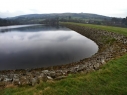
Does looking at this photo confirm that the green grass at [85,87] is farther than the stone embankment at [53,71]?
No

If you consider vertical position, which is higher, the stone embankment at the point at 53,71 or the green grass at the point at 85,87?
the green grass at the point at 85,87

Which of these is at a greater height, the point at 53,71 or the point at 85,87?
the point at 85,87

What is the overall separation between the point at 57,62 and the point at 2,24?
175 meters

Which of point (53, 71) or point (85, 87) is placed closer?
point (85, 87)

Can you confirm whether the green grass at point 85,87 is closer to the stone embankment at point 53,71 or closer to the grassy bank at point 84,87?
the grassy bank at point 84,87

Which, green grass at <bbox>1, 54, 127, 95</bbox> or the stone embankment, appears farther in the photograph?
the stone embankment

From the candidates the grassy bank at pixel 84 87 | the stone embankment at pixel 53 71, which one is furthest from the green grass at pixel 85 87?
the stone embankment at pixel 53 71

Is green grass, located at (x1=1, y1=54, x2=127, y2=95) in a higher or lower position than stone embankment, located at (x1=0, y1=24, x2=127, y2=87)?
higher

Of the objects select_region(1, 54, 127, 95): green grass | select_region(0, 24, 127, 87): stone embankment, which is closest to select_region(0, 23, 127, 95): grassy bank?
select_region(1, 54, 127, 95): green grass

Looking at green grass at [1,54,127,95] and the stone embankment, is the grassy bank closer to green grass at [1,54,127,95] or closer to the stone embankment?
green grass at [1,54,127,95]

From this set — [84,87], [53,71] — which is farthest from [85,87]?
Result: [53,71]

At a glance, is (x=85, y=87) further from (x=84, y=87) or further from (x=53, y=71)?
(x=53, y=71)

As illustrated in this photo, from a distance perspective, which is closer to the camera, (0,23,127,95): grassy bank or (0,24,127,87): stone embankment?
(0,23,127,95): grassy bank

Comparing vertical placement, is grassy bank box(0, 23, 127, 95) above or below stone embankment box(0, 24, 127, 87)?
above
